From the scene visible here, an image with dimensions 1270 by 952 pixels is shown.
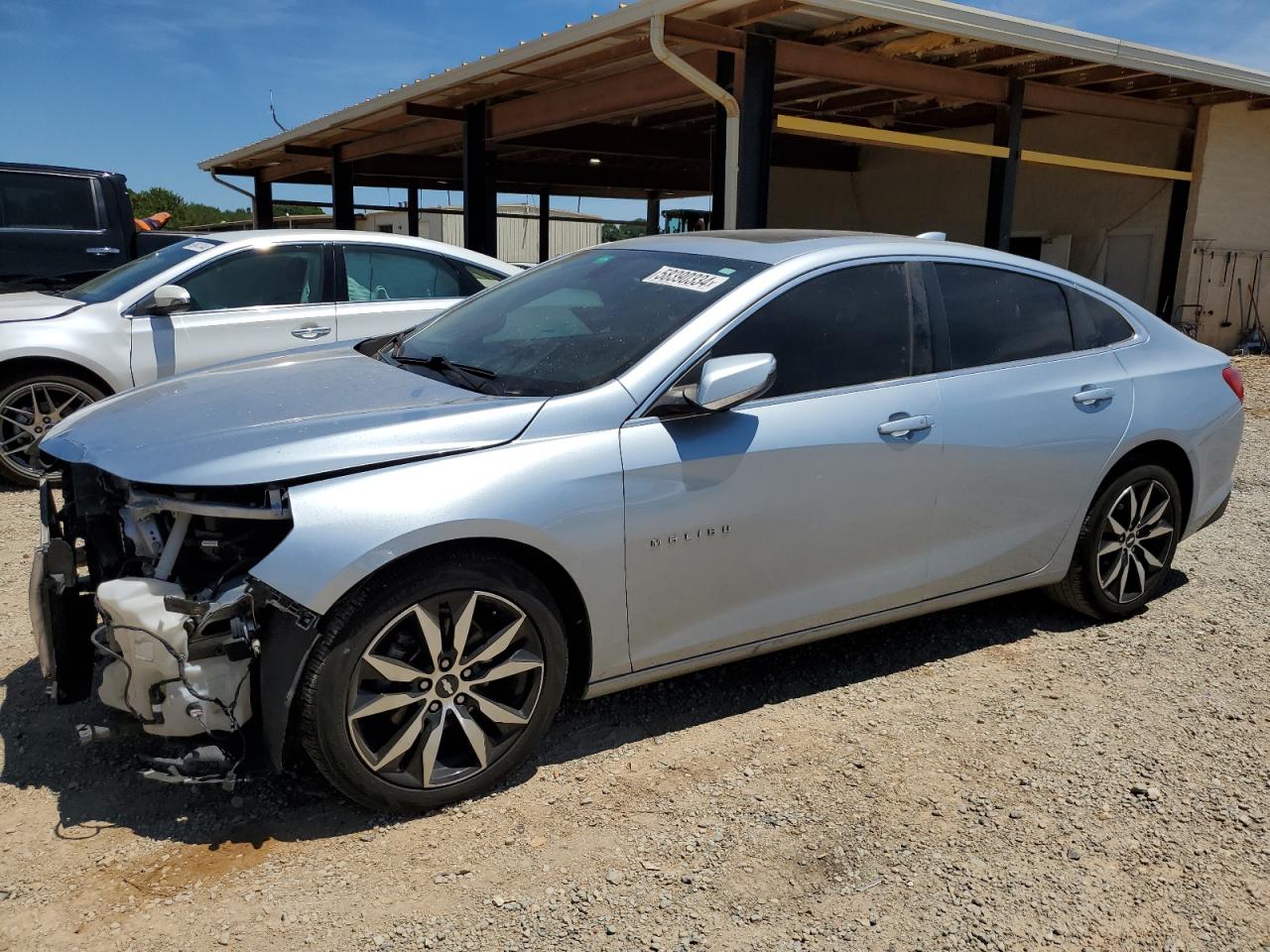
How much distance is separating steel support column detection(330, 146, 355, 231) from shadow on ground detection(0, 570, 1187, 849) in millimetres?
14347

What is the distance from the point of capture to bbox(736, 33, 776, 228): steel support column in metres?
8.40

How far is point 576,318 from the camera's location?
3537 mm

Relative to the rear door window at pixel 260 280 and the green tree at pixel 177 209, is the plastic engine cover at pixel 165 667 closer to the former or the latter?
the rear door window at pixel 260 280

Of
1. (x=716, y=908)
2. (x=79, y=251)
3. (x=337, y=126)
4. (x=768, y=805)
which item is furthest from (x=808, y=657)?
(x=337, y=126)

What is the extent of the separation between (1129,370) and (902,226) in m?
13.8

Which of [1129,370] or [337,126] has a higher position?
[337,126]

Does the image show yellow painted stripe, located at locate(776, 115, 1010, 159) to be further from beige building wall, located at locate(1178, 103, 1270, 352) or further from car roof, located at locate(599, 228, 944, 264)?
car roof, located at locate(599, 228, 944, 264)

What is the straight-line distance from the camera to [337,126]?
14383 millimetres

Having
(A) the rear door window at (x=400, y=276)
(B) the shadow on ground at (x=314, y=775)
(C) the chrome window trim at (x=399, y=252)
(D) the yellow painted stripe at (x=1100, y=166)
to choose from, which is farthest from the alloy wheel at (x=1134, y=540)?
(D) the yellow painted stripe at (x=1100, y=166)

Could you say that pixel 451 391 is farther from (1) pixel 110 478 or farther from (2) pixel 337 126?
(2) pixel 337 126

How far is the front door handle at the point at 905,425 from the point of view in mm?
3424

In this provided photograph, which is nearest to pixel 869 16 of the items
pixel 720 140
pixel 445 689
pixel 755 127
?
pixel 755 127

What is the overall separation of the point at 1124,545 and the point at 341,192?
15286mm

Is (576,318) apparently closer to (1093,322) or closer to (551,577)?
(551,577)
